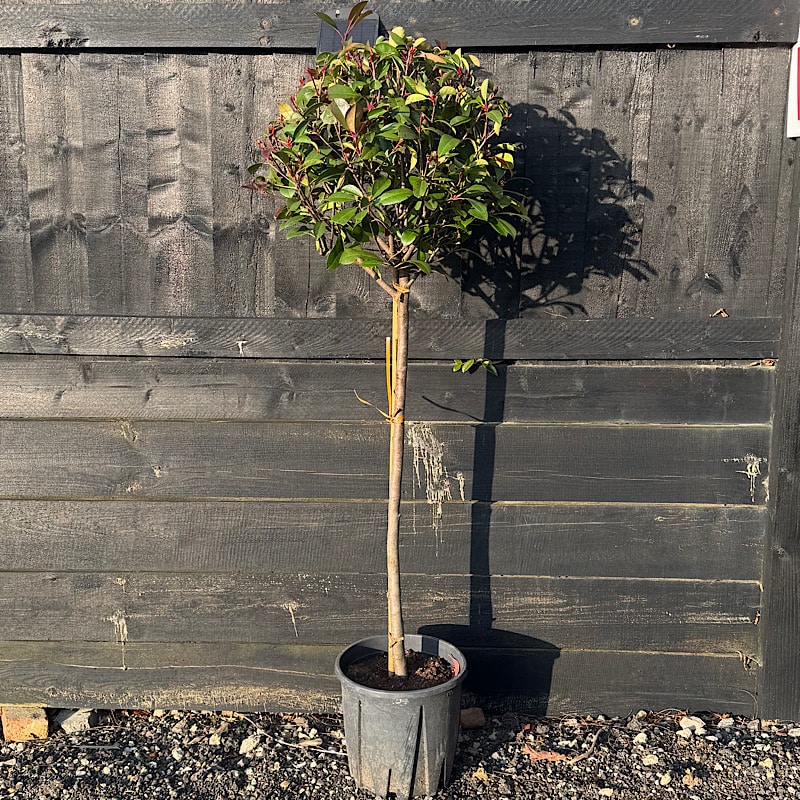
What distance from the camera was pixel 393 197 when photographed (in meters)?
2.12

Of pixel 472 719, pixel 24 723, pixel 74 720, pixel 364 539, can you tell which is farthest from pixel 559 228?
pixel 24 723

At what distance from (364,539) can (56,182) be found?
1690mm

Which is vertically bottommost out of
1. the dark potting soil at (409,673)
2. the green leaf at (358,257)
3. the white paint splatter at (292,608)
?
the dark potting soil at (409,673)

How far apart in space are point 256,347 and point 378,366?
442mm

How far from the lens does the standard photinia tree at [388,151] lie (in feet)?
7.00

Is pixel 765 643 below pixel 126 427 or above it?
below

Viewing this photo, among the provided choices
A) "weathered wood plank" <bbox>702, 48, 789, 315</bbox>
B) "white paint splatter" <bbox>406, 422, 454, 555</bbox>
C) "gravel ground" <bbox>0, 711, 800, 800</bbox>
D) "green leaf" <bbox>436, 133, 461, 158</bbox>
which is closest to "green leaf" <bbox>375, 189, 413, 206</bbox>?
"green leaf" <bbox>436, 133, 461, 158</bbox>

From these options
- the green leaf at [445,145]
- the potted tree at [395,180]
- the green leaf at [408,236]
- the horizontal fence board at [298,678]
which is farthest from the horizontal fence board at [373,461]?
the green leaf at [445,145]

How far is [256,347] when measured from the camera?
113 inches

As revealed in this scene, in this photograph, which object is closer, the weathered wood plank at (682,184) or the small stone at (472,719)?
the weathered wood plank at (682,184)

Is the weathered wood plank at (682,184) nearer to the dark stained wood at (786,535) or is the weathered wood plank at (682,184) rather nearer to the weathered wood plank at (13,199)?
the dark stained wood at (786,535)

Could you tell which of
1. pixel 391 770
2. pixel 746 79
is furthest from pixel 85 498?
pixel 746 79

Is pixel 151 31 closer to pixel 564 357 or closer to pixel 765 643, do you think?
pixel 564 357

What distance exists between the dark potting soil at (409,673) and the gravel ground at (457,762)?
1.22 feet
